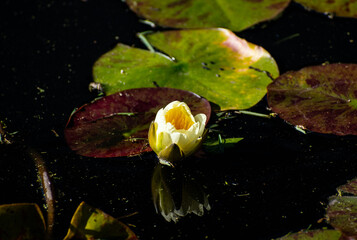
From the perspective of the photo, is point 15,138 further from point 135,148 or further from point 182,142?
point 182,142

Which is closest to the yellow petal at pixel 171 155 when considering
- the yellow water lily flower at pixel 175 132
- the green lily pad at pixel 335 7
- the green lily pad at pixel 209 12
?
the yellow water lily flower at pixel 175 132

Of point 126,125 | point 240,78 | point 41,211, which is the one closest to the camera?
point 41,211

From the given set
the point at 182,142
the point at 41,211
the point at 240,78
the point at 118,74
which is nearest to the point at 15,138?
the point at 41,211

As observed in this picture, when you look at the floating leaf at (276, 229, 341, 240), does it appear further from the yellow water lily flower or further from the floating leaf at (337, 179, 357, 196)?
the yellow water lily flower

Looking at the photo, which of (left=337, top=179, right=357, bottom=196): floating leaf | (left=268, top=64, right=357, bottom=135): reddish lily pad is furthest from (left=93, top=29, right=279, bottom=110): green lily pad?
(left=337, top=179, right=357, bottom=196): floating leaf

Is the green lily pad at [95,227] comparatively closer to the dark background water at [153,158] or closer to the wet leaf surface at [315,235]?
the dark background water at [153,158]

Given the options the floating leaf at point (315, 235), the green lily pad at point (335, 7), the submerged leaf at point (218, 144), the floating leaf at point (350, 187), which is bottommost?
the floating leaf at point (315, 235)

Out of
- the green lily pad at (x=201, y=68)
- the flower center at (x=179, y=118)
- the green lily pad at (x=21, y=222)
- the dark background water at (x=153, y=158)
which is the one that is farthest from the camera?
the green lily pad at (x=201, y=68)
